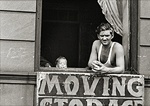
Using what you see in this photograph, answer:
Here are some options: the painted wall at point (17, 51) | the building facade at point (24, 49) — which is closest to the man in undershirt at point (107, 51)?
the building facade at point (24, 49)

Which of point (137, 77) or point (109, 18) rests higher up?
point (109, 18)

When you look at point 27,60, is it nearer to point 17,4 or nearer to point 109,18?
point 17,4

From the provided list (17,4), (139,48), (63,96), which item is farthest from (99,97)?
(17,4)

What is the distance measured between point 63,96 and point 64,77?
0.38m

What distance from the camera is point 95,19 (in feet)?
33.4

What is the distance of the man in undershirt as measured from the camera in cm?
883

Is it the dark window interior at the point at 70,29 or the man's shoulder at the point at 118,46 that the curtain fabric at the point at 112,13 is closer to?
the man's shoulder at the point at 118,46

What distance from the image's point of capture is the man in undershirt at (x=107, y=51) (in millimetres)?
8828

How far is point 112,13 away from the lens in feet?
30.3

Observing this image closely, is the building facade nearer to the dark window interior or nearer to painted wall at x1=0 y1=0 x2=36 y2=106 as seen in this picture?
painted wall at x1=0 y1=0 x2=36 y2=106

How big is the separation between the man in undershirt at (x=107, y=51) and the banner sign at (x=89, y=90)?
0.93ft

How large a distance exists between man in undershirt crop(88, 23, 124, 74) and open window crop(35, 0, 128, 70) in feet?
2.94

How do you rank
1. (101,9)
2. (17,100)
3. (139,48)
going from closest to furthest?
(17,100) → (139,48) → (101,9)

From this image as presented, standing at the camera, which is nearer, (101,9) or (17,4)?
(17,4)
